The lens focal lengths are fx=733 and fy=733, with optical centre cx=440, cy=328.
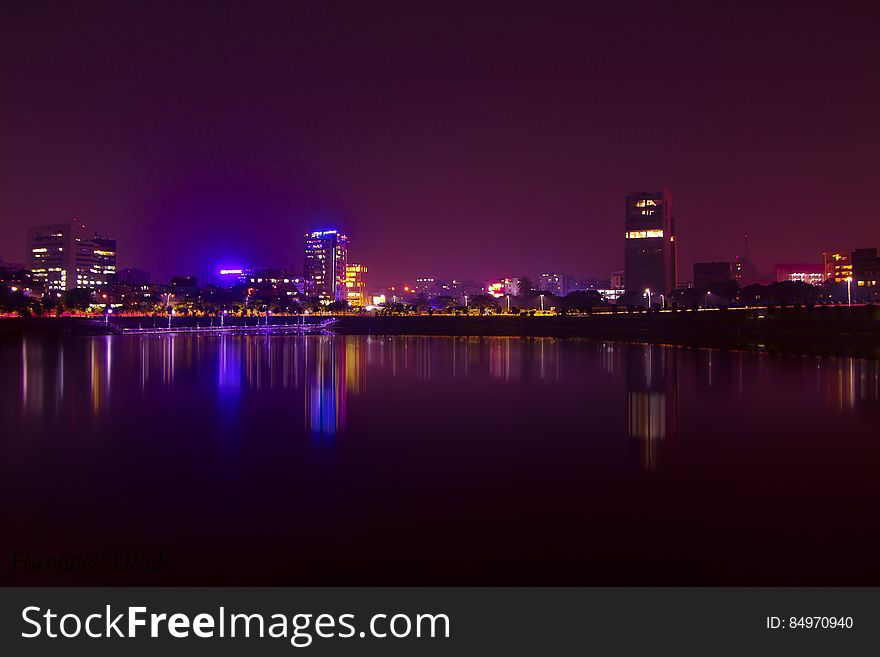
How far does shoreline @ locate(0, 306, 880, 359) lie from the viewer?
40.9 meters

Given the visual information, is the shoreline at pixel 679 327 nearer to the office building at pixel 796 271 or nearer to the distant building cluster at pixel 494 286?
the distant building cluster at pixel 494 286

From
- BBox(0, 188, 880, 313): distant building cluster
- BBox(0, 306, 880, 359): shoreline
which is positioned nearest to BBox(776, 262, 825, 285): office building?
BBox(0, 188, 880, 313): distant building cluster

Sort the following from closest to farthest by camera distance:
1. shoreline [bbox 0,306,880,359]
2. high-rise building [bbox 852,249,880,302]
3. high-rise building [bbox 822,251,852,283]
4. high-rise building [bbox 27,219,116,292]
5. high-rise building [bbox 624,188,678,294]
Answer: shoreline [bbox 0,306,880,359] → high-rise building [bbox 852,249,880,302] → high-rise building [bbox 624,188,678,294] → high-rise building [bbox 822,251,852,283] → high-rise building [bbox 27,219,116,292]

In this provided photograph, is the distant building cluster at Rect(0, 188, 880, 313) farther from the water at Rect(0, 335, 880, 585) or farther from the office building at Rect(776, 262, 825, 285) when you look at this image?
the water at Rect(0, 335, 880, 585)

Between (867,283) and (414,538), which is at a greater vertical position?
(867,283)

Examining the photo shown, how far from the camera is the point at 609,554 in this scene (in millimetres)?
6043

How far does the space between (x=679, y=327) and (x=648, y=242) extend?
7451 cm

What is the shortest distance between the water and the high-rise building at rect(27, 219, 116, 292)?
16876 centimetres

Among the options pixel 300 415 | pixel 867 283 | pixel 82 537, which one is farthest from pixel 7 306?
pixel 867 283

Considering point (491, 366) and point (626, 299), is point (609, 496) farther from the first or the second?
point (626, 299)

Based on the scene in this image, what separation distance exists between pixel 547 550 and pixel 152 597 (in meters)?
3.13

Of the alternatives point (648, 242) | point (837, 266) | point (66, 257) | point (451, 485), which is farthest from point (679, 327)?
point (66, 257)

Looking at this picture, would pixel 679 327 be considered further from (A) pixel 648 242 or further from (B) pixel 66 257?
(B) pixel 66 257

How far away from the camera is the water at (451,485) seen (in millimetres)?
5918
